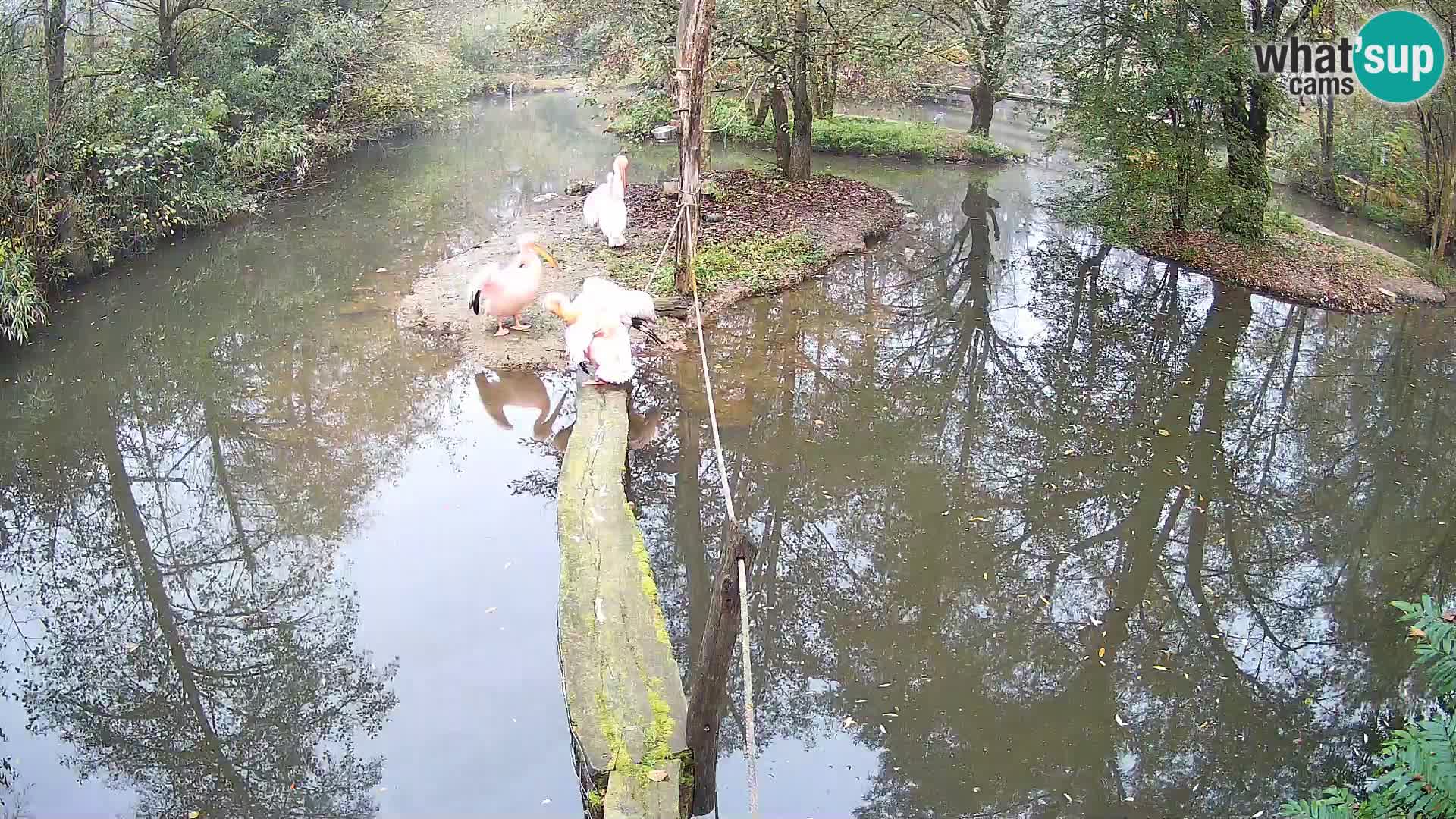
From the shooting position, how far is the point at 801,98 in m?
13.4

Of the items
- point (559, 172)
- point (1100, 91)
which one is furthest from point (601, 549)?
point (559, 172)

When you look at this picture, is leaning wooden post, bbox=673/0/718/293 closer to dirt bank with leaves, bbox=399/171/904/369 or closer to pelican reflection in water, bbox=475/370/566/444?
dirt bank with leaves, bbox=399/171/904/369

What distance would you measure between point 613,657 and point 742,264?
680 centimetres

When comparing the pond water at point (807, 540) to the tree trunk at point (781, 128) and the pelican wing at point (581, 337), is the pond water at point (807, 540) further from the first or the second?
the tree trunk at point (781, 128)

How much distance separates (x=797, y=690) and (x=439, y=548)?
2.35 meters

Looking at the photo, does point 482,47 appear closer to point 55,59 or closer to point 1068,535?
point 55,59

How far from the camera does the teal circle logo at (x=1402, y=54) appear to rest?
1034 centimetres

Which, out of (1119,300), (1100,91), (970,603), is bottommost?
(970,603)

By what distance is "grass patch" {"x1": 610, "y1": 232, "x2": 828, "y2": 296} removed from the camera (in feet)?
32.5

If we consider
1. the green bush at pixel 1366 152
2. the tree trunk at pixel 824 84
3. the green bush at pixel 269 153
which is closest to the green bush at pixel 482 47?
the tree trunk at pixel 824 84

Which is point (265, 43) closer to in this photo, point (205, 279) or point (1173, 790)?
point (205, 279)

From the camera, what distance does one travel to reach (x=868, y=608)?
5406mm

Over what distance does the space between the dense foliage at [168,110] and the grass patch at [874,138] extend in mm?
4254

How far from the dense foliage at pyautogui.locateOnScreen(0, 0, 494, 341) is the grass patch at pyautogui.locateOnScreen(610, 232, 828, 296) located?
4.95 metres
